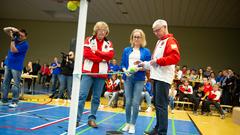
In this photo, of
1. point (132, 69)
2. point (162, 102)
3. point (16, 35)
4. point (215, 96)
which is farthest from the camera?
point (215, 96)

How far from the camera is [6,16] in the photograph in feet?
61.9

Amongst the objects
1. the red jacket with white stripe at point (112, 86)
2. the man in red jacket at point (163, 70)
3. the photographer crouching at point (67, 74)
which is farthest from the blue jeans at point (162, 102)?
the red jacket with white stripe at point (112, 86)

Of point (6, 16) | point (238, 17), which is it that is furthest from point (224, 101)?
point (6, 16)

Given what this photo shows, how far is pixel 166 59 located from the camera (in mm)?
3061

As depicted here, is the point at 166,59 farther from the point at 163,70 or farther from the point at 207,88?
the point at 207,88

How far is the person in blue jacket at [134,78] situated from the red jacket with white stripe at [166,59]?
522mm

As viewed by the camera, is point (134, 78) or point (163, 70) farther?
point (134, 78)

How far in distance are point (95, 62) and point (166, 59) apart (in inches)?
47.5

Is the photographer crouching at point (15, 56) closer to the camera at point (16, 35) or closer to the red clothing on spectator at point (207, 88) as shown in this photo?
the camera at point (16, 35)

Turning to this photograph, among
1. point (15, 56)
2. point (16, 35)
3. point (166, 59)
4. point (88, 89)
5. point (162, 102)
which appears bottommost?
point (162, 102)

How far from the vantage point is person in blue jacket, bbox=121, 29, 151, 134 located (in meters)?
3.87

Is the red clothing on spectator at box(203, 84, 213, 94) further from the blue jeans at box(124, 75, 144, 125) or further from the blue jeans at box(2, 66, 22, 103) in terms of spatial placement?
the blue jeans at box(2, 66, 22, 103)

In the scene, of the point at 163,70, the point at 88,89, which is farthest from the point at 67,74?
the point at 163,70

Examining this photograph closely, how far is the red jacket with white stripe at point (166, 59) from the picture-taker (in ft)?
10.1
